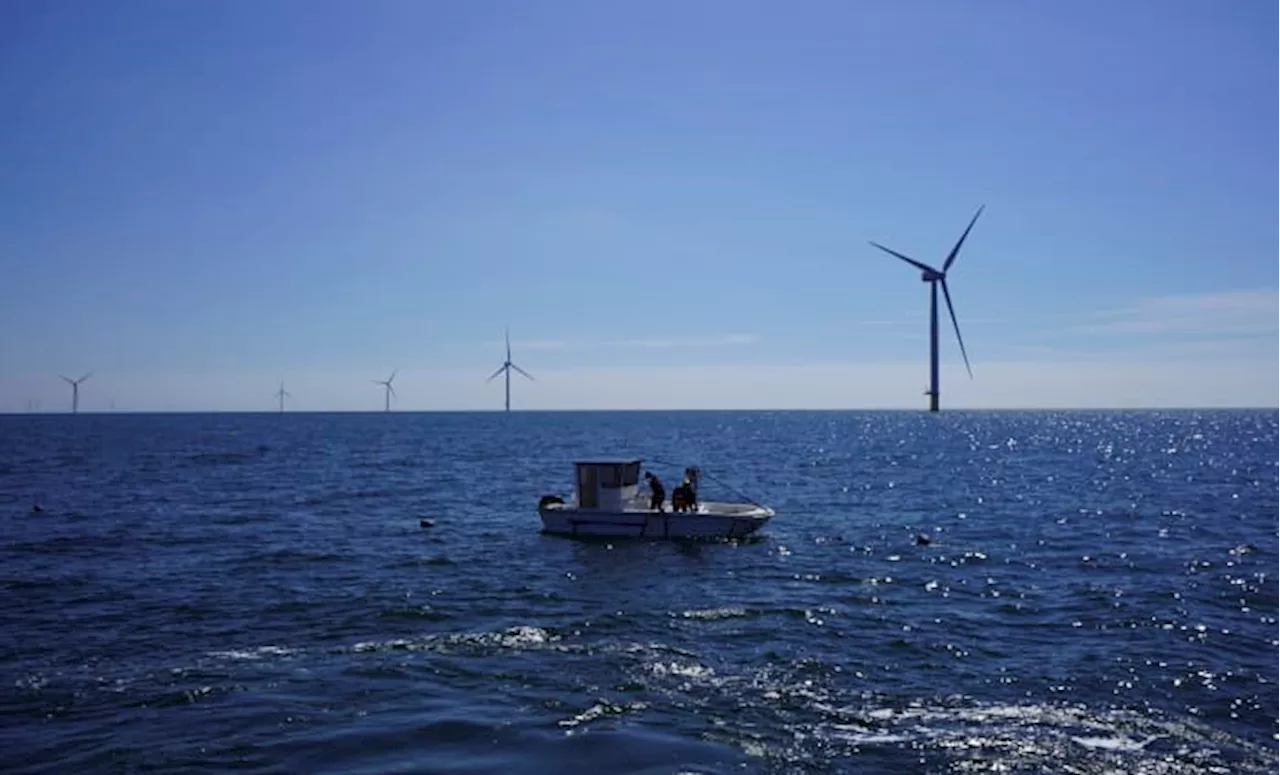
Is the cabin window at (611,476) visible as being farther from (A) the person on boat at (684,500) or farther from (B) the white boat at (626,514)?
(A) the person on boat at (684,500)

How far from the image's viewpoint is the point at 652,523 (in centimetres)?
4344

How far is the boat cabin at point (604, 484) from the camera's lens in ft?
147

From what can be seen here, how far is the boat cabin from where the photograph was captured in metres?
44.8

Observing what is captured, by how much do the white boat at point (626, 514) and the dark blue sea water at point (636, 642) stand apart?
1.03 metres

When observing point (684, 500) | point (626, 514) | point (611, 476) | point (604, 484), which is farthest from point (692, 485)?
point (604, 484)

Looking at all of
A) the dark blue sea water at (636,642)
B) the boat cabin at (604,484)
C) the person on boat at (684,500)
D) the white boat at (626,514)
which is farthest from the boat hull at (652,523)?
the dark blue sea water at (636,642)

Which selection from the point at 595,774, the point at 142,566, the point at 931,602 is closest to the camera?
the point at 595,774

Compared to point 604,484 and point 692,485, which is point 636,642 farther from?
point 604,484

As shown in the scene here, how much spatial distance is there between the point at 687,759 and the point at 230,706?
8.98m

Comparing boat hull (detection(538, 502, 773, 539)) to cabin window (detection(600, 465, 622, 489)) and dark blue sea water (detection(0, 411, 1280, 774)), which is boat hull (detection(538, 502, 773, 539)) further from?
cabin window (detection(600, 465, 622, 489))

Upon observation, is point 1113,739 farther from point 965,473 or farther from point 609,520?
point 965,473

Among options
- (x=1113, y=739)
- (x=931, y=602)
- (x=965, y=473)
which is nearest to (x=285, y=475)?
(x=965, y=473)

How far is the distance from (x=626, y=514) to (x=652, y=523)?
120 cm

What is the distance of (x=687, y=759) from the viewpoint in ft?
53.5
